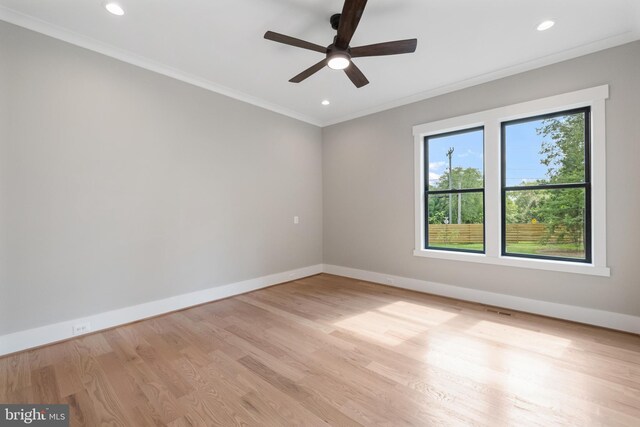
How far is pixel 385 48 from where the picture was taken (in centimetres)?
232

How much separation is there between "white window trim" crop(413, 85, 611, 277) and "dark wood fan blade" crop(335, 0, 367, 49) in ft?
7.26

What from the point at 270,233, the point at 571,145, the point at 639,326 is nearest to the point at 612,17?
the point at 571,145

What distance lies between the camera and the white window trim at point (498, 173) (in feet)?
9.11

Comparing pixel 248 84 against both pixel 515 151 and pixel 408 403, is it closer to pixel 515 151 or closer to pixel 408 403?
pixel 515 151

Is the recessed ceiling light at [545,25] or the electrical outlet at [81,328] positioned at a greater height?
the recessed ceiling light at [545,25]

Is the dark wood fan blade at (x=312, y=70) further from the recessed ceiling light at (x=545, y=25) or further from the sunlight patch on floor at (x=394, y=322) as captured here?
the sunlight patch on floor at (x=394, y=322)

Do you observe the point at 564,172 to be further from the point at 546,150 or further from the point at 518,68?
the point at 518,68

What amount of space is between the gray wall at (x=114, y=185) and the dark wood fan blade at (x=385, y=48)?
227 cm

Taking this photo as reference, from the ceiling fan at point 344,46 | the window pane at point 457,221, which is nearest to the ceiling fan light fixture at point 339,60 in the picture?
the ceiling fan at point 344,46

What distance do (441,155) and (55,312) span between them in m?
5.01

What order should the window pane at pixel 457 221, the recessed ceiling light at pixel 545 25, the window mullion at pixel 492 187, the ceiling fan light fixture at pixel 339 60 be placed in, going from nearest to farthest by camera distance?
the ceiling fan light fixture at pixel 339 60, the recessed ceiling light at pixel 545 25, the window mullion at pixel 492 187, the window pane at pixel 457 221

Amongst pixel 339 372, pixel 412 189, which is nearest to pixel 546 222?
pixel 412 189

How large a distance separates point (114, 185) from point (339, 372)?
9.73 feet

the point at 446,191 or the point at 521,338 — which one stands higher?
the point at 446,191
